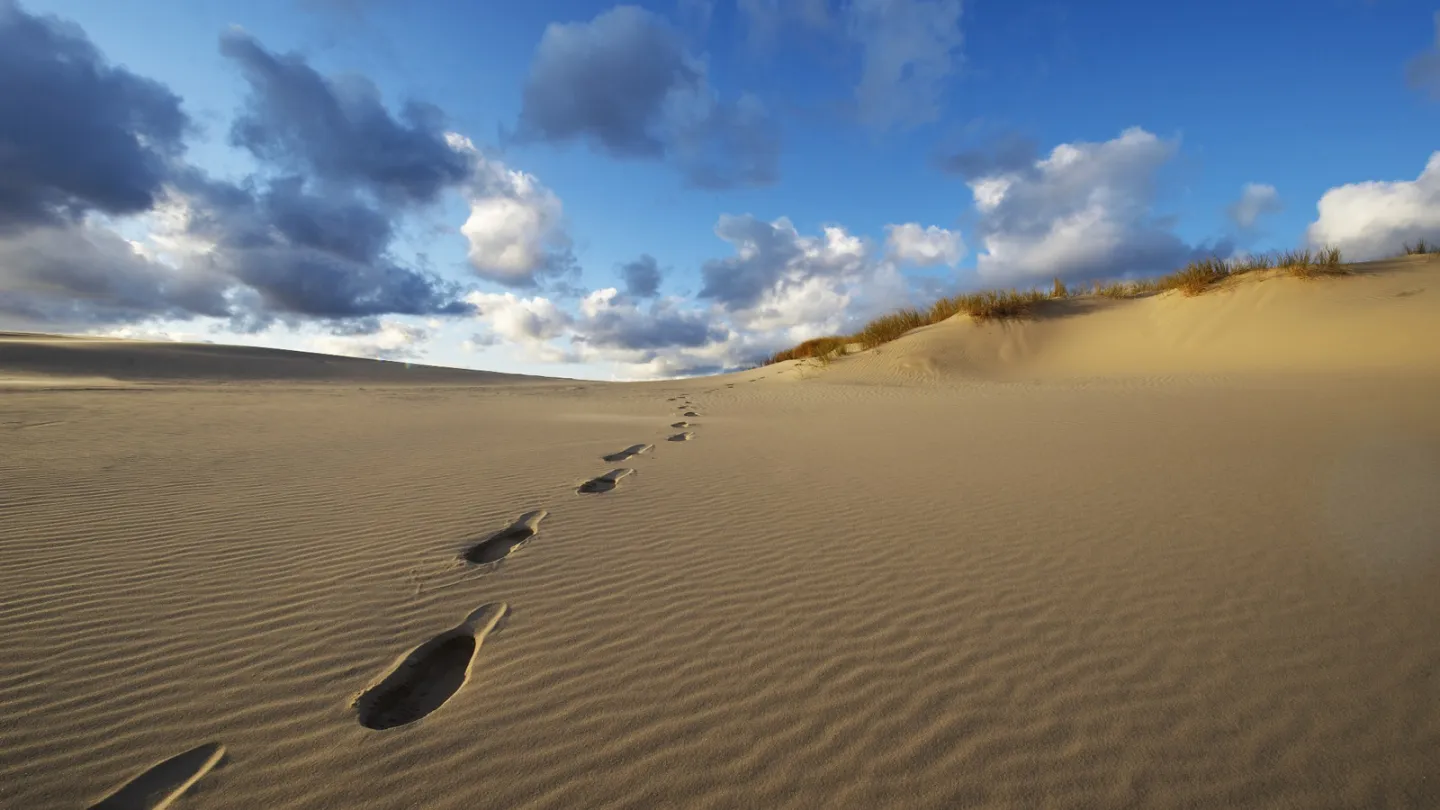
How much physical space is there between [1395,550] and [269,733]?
475 centimetres

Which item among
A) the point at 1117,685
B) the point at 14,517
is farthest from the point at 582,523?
the point at 14,517

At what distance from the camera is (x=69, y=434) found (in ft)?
23.6

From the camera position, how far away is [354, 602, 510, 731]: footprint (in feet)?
6.77

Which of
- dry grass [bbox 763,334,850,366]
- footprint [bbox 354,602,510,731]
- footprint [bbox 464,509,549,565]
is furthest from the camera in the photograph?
dry grass [bbox 763,334,850,366]

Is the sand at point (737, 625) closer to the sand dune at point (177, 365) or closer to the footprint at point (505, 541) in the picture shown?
the footprint at point (505, 541)

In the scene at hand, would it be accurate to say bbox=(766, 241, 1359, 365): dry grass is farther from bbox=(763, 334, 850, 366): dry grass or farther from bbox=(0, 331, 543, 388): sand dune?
bbox=(0, 331, 543, 388): sand dune

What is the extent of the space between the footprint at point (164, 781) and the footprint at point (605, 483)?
317 cm

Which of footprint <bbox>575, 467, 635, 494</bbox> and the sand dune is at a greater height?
the sand dune

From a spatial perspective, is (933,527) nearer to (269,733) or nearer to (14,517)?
(269,733)

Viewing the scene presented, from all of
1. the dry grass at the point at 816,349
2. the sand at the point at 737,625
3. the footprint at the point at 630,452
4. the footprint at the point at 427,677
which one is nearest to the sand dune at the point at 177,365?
the dry grass at the point at 816,349

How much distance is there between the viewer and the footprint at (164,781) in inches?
64.6

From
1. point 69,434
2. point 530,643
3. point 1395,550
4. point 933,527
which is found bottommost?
point 1395,550

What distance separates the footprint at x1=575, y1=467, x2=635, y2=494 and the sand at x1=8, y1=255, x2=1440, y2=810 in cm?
7

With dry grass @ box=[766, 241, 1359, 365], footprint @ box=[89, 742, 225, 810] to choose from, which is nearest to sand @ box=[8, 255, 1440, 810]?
footprint @ box=[89, 742, 225, 810]
